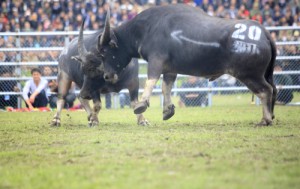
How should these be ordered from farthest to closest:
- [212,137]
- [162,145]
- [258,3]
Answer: [258,3]
[212,137]
[162,145]

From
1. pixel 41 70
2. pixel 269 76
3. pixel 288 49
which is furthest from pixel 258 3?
pixel 269 76

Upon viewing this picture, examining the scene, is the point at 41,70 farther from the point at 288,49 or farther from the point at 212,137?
the point at 212,137

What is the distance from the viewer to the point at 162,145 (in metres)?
8.59

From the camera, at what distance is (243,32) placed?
10.8m

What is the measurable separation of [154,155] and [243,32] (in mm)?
3854

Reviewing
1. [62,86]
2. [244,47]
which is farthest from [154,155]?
[62,86]

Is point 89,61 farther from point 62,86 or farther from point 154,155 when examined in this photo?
point 154,155

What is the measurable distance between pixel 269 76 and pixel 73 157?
195 inches

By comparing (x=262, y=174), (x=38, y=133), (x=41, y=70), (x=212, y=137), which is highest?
(x=262, y=174)

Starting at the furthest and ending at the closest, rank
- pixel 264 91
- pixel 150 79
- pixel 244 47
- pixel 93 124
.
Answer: pixel 93 124 < pixel 150 79 < pixel 264 91 < pixel 244 47

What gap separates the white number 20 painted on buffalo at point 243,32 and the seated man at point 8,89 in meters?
9.75

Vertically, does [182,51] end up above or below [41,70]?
above

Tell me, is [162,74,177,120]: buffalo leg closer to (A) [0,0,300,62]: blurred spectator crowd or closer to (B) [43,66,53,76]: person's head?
(B) [43,66,53,76]: person's head

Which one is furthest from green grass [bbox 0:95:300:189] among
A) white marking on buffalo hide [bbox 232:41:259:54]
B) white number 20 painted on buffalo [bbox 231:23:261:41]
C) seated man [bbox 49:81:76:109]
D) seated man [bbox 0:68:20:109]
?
seated man [bbox 0:68:20:109]
